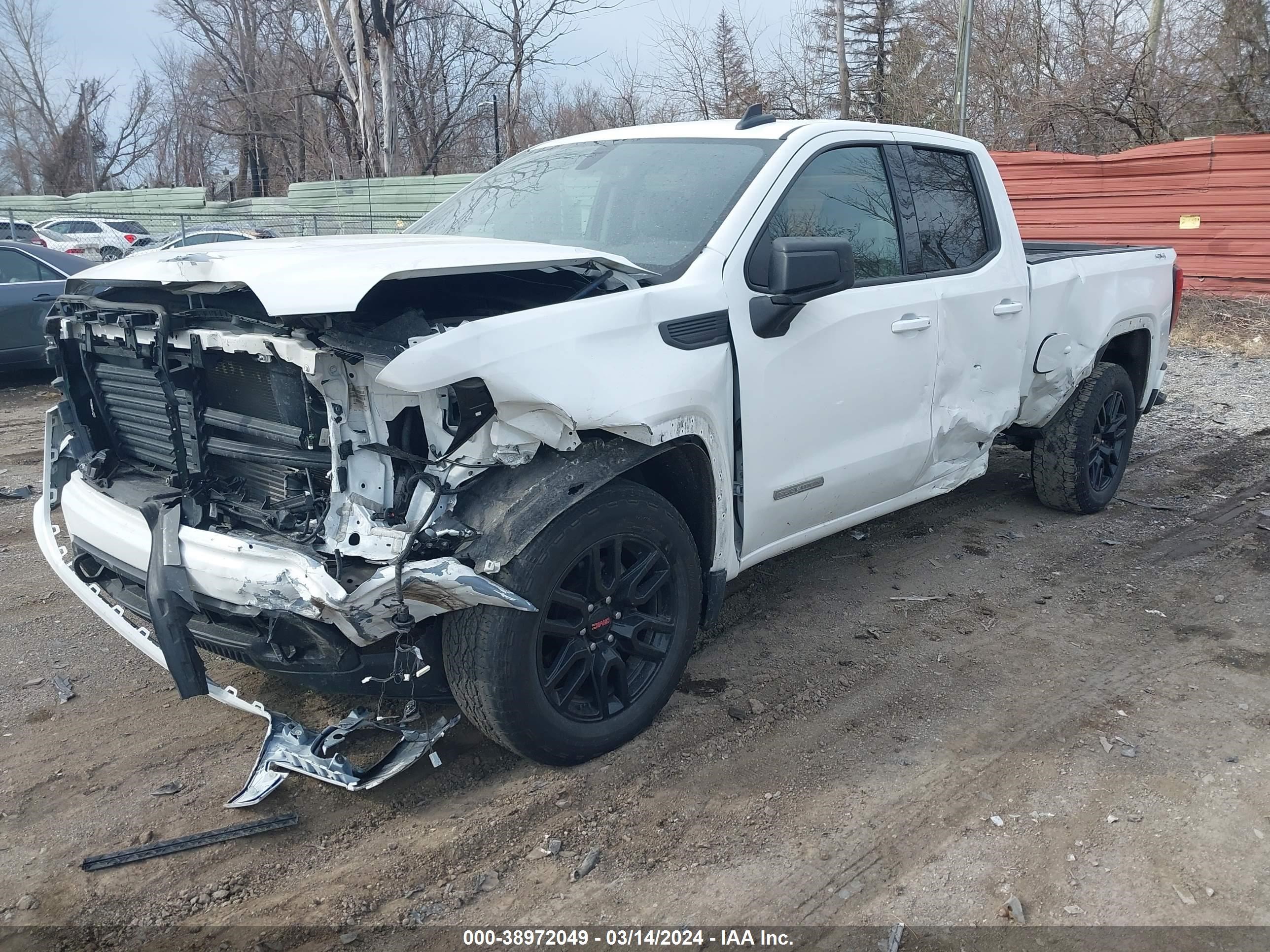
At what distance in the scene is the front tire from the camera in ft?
9.09

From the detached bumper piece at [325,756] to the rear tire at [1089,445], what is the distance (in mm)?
3842

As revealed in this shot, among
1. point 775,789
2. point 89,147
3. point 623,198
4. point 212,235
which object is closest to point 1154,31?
point 212,235

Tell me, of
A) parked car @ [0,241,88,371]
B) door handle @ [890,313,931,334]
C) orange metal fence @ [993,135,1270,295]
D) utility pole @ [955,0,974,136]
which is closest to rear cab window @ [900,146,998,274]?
door handle @ [890,313,931,334]

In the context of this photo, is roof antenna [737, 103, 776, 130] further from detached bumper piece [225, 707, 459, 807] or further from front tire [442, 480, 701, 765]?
detached bumper piece [225, 707, 459, 807]

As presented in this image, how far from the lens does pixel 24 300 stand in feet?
30.7

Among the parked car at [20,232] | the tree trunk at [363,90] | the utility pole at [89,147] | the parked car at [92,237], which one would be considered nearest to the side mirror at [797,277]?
the parked car at [20,232]

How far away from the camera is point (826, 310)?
359 centimetres

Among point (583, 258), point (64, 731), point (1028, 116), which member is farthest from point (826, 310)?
point (1028, 116)

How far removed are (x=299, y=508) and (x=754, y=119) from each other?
7.94ft

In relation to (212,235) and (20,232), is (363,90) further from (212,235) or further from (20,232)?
(20,232)

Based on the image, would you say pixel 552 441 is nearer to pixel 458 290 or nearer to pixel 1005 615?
pixel 458 290

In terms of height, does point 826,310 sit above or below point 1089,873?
above

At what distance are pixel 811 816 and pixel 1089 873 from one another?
753 mm

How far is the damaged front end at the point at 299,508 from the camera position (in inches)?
103
